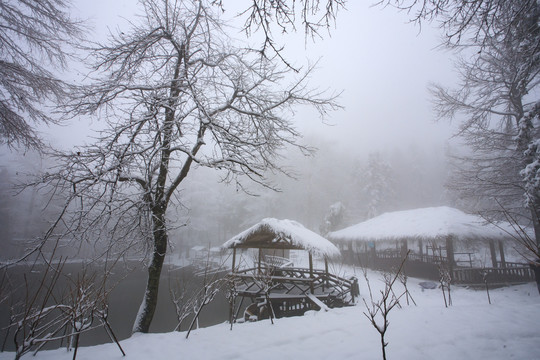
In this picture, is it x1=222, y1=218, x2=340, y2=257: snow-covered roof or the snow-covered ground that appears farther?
x1=222, y1=218, x2=340, y2=257: snow-covered roof

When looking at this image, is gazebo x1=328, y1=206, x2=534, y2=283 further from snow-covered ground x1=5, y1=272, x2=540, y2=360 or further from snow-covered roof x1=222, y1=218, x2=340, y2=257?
snow-covered ground x1=5, y1=272, x2=540, y2=360

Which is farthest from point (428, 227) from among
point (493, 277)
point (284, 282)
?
point (284, 282)

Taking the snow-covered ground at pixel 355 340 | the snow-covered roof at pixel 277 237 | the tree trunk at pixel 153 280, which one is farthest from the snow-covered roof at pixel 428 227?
the tree trunk at pixel 153 280

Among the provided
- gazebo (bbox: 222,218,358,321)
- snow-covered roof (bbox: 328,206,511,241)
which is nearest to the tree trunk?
gazebo (bbox: 222,218,358,321)

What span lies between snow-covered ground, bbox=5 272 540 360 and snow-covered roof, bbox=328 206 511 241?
292 inches

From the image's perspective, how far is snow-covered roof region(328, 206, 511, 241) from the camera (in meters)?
13.6

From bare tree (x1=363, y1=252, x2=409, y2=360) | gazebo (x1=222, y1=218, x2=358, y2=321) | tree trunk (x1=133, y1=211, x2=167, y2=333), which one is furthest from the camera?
gazebo (x1=222, y1=218, x2=358, y2=321)

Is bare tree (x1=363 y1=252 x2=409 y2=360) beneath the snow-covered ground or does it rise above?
above

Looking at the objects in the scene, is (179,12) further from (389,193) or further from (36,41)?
(389,193)

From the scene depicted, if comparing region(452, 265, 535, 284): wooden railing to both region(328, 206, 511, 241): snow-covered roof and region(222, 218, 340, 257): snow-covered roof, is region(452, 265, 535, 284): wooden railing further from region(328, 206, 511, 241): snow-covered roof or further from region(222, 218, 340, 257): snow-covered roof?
region(222, 218, 340, 257): snow-covered roof

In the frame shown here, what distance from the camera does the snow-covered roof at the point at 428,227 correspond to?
1361 cm

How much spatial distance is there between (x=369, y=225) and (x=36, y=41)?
23.4m

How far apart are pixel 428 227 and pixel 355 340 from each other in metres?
14.1

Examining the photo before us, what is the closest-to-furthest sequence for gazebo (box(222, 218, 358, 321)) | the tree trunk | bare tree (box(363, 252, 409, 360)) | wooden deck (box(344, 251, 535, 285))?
bare tree (box(363, 252, 409, 360)), the tree trunk, gazebo (box(222, 218, 358, 321)), wooden deck (box(344, 251, 535, 285))
